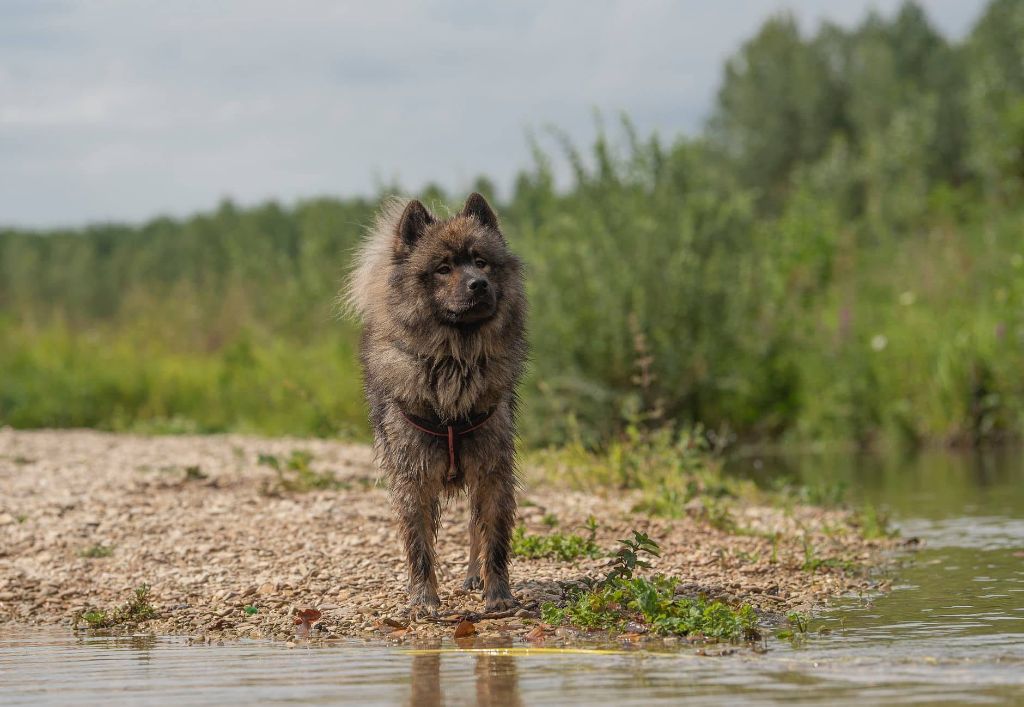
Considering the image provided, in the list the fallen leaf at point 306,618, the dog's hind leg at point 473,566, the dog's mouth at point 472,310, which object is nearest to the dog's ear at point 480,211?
the dog's mouth at point 472,310

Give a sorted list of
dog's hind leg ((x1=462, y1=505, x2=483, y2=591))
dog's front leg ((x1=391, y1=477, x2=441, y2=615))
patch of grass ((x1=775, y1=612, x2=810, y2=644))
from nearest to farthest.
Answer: patch of grass ((x1=775, y1=612, x2=810, y2=644))
dog's front leg ((x1=391, y1=477, x2=441, y2=615))
dog's hind leg ((x1=462, y1=505, x2=483, y2=591))

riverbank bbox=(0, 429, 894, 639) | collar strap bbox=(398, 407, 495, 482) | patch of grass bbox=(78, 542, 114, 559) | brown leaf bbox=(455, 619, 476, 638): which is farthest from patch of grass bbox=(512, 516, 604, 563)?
patch of grass bbox=(78, 542, 114, 559)

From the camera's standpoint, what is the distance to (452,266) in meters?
6.98

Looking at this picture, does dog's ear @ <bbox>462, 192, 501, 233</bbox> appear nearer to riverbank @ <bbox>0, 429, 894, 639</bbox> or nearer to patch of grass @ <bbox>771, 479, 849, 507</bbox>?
riverbank @ <bbox>0, 429, 894, 639</bbox>

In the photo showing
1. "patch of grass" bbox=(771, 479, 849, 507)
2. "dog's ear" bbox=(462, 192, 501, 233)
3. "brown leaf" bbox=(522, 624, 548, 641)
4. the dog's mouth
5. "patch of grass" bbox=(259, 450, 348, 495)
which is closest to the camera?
"brown leaf" bbox=(522, 624, 548, 641)

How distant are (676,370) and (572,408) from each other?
1.74 m

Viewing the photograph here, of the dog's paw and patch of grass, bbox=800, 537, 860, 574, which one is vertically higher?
the dog's paw

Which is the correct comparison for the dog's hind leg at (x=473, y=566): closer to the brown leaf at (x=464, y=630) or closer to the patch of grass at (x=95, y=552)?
the brown leaf at (x=464, y=630)

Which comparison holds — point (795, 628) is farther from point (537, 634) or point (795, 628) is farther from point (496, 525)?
point (496, 525)

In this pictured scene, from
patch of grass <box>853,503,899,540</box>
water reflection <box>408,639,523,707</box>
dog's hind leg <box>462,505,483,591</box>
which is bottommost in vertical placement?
water reflection <box>408,639,523,707</box>

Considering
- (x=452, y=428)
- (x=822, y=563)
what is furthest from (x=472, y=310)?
(x=822, y=563)

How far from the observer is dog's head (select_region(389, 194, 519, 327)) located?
683 cm

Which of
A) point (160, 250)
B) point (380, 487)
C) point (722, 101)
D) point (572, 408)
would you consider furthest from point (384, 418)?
point (722, 101)

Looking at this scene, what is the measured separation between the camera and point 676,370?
58.6 feet
